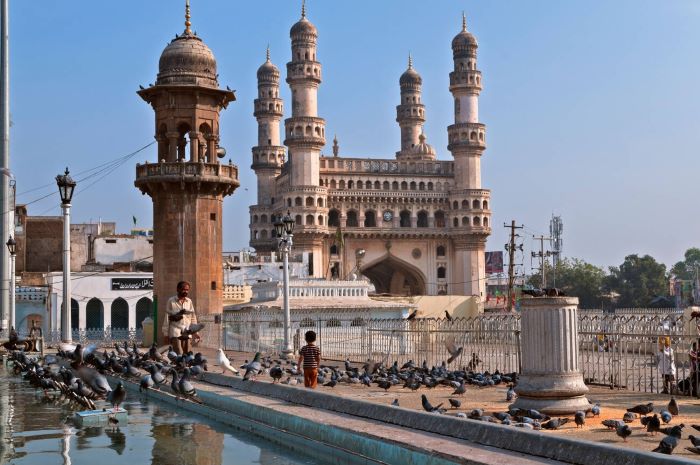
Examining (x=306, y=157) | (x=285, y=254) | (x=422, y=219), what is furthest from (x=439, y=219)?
(x=285, y=254)

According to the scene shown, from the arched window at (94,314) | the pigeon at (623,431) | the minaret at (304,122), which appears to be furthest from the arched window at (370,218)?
the pigeon at (623,431)

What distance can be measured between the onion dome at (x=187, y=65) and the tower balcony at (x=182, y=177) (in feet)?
7.70

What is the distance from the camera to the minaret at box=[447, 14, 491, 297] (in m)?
60.4

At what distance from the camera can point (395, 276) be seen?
64812 millimetres

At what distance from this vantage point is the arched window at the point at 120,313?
39.6m

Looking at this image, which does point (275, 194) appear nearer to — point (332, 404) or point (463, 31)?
point (463, 31)

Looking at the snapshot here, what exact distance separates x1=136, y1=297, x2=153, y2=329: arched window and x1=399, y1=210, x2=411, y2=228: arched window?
2570cm

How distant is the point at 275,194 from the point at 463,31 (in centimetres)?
1718

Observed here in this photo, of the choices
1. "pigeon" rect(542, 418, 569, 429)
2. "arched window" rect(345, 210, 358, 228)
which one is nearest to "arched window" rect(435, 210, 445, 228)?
"arched window" rect(345, 210, 358, 228)

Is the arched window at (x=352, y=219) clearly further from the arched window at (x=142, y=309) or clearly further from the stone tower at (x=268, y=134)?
the arched window at (x=142, y=309)

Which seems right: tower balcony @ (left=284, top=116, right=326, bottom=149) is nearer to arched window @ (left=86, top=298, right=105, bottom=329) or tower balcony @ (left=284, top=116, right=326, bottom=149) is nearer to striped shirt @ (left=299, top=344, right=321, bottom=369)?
arched window @ (left=86, top=298, right=105, bottom=329)

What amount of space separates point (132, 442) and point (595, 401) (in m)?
4.97

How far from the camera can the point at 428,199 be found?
6253 cm

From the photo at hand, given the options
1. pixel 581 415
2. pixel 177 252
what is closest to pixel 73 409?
pixel 581 415
